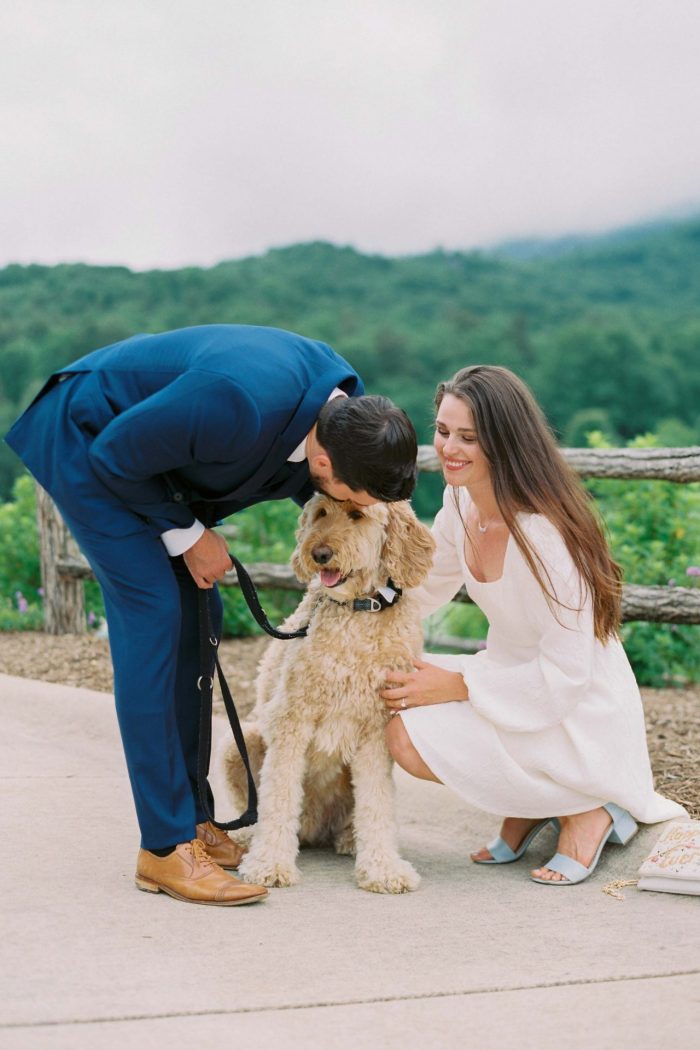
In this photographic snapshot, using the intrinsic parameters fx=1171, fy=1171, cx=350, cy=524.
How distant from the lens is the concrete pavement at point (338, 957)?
8.16 ft

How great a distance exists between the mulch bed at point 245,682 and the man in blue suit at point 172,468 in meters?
1.99

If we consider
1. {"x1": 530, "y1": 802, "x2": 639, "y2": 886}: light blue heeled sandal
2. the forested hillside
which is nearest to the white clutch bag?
{"x1": 530, "y1": 802, "x2": 639, "y2": 886}: light blue heeled sandal

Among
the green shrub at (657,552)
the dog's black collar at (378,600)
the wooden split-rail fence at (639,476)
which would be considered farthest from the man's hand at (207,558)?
the green shrub at (657,552)

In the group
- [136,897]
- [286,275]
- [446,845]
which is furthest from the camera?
[286,275]

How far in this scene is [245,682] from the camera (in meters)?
6.71

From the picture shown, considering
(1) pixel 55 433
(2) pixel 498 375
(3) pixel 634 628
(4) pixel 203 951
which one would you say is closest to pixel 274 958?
(4) pixel 203 951

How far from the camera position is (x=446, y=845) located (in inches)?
164

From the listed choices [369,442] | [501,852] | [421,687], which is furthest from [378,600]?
[501,852]

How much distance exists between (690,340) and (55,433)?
25.8m

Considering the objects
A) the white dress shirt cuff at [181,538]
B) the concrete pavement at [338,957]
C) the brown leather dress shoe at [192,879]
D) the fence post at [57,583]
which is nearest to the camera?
the concrete pavement at [338,957]

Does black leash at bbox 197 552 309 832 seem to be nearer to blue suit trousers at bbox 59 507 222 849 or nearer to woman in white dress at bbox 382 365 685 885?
blue suit trousers at bbox 59 507 222 849

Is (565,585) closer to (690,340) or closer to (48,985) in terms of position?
(48,985)

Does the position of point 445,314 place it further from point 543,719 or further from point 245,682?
point 543,719

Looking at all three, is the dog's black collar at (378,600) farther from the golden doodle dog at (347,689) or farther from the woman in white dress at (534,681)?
the woman in white dress at (534,681)
